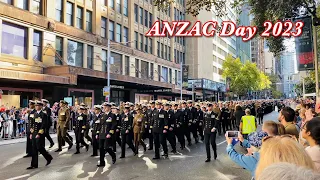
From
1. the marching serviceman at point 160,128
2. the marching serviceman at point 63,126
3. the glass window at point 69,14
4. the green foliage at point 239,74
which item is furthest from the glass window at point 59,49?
the green foliage at point 239,74

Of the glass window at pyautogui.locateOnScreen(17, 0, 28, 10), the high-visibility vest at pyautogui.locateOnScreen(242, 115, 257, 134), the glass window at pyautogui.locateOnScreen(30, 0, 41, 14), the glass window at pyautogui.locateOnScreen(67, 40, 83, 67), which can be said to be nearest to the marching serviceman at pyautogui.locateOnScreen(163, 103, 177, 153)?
the high-visibility vest at pyautogui.locateOnScreen(242, 115, 257, 134)

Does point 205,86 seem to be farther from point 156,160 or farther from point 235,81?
point 156,160

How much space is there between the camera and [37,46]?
24.2 m

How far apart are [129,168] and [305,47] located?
27.9 ft

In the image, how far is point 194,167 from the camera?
909cm

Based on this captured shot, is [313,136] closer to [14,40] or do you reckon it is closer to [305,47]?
[305,47]

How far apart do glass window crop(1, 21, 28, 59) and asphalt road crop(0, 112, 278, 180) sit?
12.2 metres

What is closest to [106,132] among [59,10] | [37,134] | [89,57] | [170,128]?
[37,134]

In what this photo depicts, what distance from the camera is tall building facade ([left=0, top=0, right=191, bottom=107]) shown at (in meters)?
21.7

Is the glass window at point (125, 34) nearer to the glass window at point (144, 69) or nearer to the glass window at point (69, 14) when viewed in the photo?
the glass window at point (144, 69)

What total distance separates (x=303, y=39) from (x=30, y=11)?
19.9 meters

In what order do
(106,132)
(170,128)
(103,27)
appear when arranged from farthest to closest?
(103,27) → (170,128) → (106,132)

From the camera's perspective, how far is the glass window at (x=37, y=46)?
23797mm

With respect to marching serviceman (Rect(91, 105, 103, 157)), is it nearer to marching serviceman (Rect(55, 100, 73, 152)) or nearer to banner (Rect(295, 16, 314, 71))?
marching serviceman (Rect(55, 100, 73, 152))
